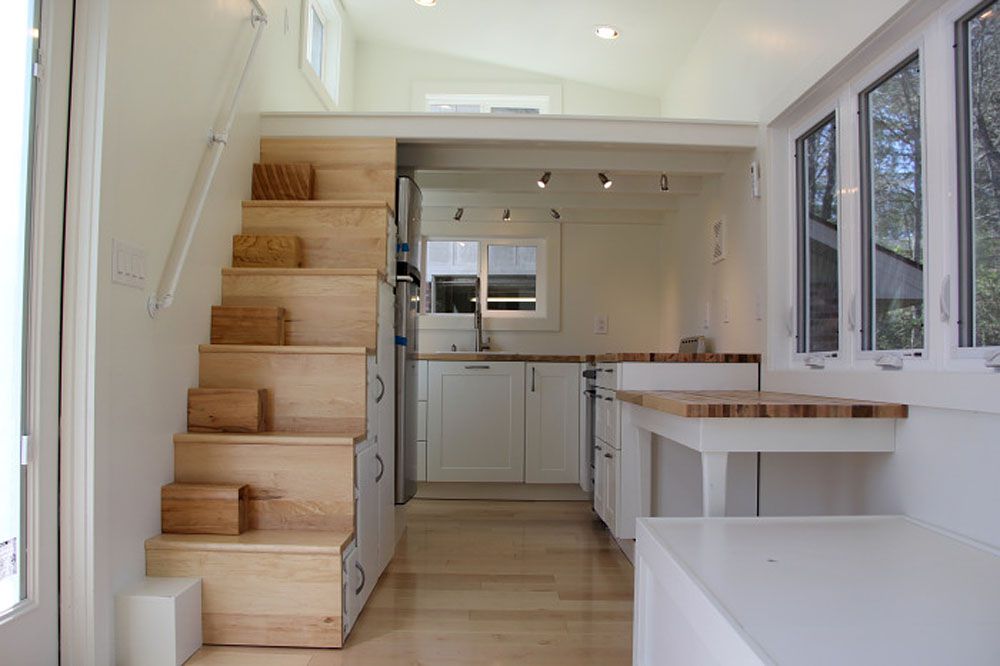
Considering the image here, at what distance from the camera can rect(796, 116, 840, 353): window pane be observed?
2.35 metres

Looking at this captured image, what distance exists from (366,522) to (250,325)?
0.85m

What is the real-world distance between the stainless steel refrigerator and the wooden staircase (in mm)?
184

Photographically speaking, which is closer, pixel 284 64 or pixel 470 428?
pixel 284 64

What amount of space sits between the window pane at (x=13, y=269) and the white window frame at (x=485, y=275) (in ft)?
10.7

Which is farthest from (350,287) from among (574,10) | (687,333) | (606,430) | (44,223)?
(574,10)

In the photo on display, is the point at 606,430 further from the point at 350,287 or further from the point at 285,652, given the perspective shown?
the point at 285,652

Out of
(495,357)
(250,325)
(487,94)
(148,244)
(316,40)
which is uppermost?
(487,94)

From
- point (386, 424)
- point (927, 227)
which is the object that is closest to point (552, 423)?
point (386, 424)

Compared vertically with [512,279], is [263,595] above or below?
below

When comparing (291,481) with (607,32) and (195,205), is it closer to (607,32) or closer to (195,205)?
(195,205)

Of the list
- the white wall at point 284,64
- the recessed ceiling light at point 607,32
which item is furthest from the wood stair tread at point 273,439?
the recessed ceiling light at point 607,32

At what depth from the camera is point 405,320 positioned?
310 cm

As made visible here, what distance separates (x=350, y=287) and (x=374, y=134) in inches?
34.8

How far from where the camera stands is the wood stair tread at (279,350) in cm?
224
